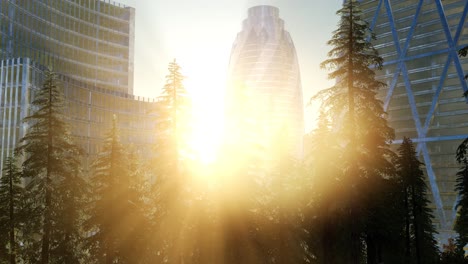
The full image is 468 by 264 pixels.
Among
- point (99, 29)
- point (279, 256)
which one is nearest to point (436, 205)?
point (279, 256)

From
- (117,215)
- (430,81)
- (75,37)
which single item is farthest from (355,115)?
(430,81)

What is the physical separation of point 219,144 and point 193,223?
4539 mm

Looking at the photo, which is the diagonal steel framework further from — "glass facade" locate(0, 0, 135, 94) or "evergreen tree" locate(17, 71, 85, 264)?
"evergreen tree" locate(17, 71, 85, 264)

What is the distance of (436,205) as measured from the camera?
90438 millimetres

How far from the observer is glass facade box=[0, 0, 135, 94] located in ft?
237

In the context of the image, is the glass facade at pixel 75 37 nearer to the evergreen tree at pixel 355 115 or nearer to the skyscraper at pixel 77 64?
the skyscraper at pixel 77 64

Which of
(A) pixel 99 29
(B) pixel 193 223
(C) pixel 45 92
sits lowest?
(B) pixel 193 223

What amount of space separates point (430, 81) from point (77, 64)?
258 ft

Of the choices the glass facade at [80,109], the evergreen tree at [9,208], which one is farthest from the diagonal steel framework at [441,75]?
the evergreen tree at [9,208]

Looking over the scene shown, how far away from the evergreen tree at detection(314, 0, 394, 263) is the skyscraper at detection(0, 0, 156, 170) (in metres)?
47.7

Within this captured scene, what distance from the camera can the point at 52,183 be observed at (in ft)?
71.8

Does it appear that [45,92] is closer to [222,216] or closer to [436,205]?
[222,216]

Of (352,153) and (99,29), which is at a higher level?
(99,29)

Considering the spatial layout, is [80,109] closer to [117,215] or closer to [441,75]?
[117,215]
